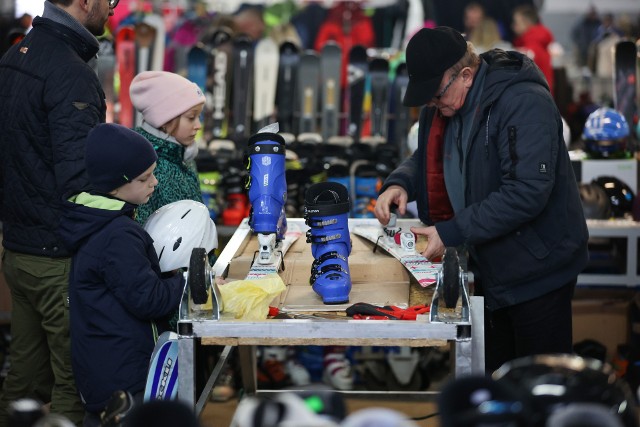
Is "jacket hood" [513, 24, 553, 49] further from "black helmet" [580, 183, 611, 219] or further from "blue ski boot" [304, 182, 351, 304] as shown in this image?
"blue ski boot" [304, 182, 351, 304]

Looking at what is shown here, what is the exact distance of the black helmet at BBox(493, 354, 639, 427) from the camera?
4.85 feet

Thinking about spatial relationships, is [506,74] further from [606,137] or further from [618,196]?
[606,137]

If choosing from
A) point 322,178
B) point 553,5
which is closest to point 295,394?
point 322,178

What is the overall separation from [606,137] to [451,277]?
2888 mm

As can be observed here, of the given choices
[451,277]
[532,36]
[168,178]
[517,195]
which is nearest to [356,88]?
[532,36]

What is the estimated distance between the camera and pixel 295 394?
1.54 meters

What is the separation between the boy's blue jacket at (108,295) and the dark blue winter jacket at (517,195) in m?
0.91

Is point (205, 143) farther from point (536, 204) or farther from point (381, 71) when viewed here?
point (536, 204)

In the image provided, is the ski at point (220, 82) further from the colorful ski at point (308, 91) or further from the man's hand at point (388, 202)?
the man's hand at point (388, 202)

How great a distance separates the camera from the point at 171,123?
3326 mm

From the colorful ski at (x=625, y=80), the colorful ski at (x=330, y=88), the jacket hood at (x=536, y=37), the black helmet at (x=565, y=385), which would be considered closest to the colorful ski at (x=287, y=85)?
the colorful ski at (x=330, y=88)

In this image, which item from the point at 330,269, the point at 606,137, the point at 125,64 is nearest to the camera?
the point at 330,269

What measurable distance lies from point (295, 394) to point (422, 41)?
1649 millimetres

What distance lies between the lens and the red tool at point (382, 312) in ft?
7.88
